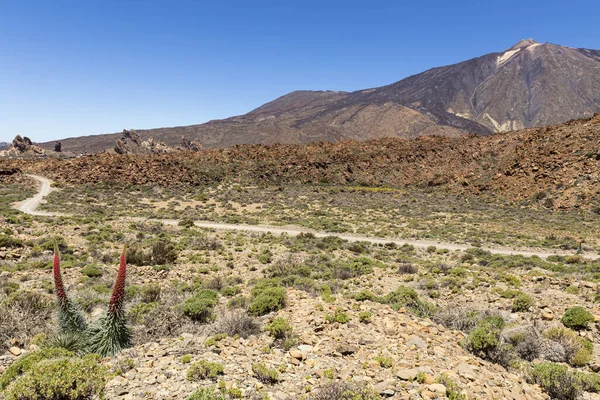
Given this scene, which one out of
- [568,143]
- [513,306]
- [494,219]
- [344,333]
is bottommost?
[494,219]

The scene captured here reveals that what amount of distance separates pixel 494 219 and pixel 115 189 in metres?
44.4

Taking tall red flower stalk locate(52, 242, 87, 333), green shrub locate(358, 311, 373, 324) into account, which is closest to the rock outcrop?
tall red flower stalk locate(52, 242, 87, 333)

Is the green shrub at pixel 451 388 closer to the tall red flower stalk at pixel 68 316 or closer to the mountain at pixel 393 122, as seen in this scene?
the tall red flower stalk at pixel 68 316

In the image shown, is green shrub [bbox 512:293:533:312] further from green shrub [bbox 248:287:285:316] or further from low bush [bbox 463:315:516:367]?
green shrub [bbox 248:287:285:316]

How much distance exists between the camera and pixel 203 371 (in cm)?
475

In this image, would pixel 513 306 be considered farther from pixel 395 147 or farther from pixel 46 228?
pixel 395 147

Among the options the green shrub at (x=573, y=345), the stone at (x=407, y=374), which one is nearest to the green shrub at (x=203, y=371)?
the stone at (x=407, y=374)

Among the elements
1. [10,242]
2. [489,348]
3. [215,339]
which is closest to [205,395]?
[215,339]

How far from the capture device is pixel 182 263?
14.2 metres

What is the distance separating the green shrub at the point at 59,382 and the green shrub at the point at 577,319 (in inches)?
374

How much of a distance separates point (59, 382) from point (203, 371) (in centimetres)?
174

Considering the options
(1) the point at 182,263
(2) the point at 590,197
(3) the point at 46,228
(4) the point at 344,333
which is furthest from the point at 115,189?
(2) the point at 590,197

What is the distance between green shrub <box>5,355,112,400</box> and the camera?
12.5 feet

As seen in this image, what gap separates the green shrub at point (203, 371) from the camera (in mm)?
4684
